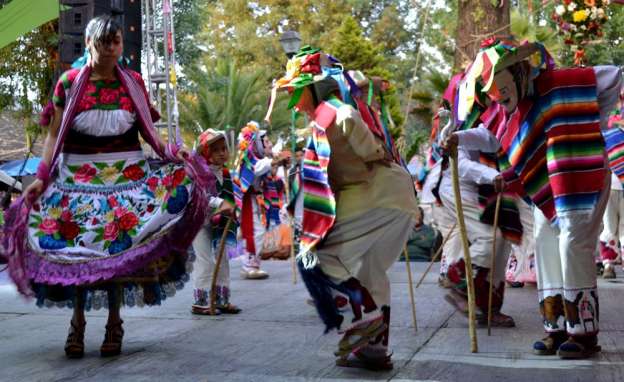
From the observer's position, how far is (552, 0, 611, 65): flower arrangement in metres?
9.92

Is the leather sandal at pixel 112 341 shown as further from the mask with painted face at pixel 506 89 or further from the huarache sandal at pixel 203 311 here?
the mask with painted face at pixel 506 89

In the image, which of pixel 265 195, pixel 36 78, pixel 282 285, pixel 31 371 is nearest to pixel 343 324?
pixel 31 371

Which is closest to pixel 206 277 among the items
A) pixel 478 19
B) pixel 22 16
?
pixel 22 16

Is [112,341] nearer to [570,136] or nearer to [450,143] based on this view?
[450,143]

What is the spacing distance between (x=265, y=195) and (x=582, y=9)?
13.7ft

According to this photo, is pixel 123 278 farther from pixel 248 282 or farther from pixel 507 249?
pixel 248 282

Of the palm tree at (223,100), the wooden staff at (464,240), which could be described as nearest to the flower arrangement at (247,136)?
the wooden staff at (464,240)

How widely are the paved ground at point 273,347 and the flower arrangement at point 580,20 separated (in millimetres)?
2772

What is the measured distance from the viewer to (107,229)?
19.3ft

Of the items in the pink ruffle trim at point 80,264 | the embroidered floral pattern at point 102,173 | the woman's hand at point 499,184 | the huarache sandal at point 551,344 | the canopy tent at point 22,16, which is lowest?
the huarache sandal at point 551,344

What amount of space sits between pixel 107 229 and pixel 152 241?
0.28 meters

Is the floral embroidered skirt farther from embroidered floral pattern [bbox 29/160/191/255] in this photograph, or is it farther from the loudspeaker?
the loudspeaker

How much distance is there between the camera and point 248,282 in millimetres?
11367

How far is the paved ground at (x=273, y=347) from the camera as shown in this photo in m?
5.21
